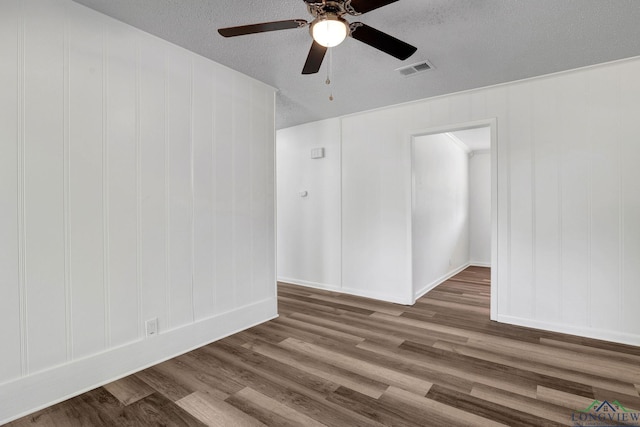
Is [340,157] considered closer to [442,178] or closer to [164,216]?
[442,178]

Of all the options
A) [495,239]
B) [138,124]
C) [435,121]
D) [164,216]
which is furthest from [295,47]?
[495,239]

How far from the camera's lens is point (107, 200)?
2236 millimetres

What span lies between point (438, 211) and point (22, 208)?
199 inches

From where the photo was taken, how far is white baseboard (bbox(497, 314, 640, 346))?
112 inches

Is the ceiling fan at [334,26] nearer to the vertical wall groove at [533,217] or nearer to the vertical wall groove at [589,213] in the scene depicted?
the vertical wall groove at [533,217]

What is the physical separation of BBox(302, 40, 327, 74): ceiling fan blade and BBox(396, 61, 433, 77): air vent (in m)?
1.21

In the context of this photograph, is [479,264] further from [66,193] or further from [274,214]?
[66,193]

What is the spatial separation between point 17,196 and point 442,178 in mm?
5375

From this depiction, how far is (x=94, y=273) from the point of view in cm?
217

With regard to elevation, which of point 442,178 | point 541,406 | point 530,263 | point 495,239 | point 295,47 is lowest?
point 541,406

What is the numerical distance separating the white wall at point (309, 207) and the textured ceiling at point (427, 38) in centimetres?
129

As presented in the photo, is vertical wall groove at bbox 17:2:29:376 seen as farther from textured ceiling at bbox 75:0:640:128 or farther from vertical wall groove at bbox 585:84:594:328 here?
vertical wall groove at bbox 585:84:594:328

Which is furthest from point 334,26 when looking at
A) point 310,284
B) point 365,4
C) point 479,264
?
point 479,264

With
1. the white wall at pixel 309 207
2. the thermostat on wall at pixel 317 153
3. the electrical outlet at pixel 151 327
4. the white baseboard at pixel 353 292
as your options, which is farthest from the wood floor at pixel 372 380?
the thermostat on wall at pixel 317 153
